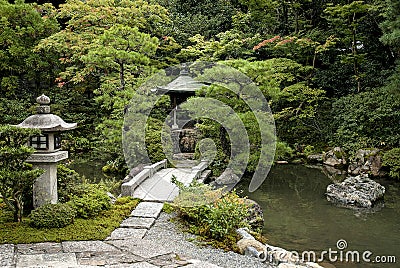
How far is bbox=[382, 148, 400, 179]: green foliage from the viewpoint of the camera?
1325 centimetres

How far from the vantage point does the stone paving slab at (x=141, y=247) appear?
17.7ft

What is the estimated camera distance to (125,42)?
36.9ft

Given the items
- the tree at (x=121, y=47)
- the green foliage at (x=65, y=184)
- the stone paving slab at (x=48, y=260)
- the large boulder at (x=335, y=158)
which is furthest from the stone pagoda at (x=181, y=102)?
the stone paving slab at (x=48, y=260)

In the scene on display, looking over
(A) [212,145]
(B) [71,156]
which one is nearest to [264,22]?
(A) [212,145]

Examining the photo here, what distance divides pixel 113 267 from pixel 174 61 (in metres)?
14.6

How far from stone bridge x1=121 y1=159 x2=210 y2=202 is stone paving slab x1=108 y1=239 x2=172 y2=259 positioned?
2.36 meters

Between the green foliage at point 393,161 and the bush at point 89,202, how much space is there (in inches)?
387

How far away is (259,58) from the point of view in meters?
20.3

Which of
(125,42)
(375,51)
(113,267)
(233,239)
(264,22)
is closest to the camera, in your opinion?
(113,267)

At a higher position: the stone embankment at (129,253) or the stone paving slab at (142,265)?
the stone paving slab at (142,265)

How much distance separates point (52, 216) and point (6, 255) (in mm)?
1166

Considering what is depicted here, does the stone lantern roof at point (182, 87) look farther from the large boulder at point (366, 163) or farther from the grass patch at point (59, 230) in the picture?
the grass patch at point (59, 230)

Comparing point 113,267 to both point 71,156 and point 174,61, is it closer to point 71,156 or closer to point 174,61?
point 71,156

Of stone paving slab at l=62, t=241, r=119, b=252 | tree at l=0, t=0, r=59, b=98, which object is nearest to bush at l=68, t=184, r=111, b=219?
stone paving slab at l=62, t=241, r=119, b=252
